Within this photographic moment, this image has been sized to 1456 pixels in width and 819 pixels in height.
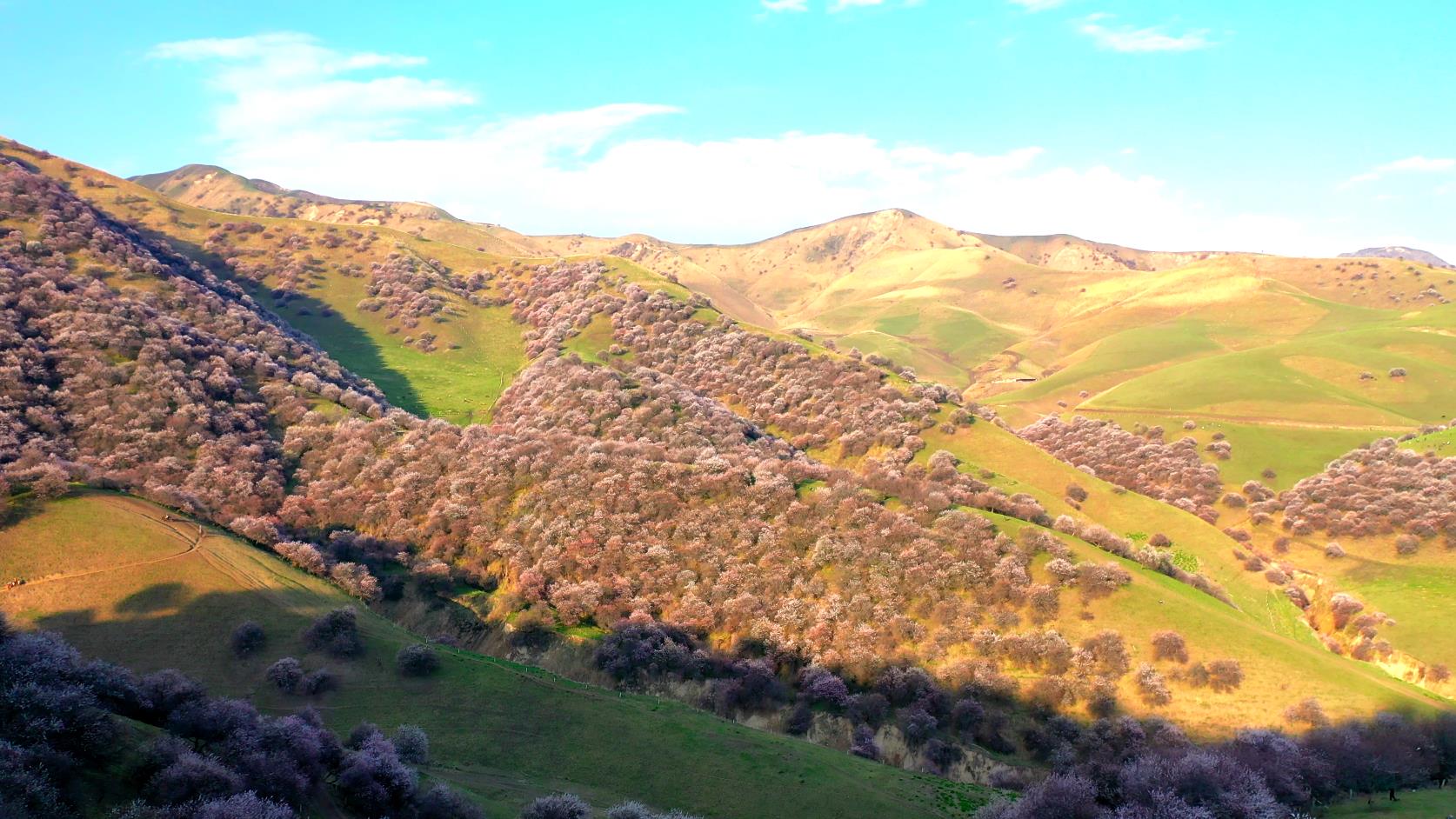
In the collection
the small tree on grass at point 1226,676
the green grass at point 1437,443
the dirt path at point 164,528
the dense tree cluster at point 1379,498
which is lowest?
the small tree on grass at point 1226,676

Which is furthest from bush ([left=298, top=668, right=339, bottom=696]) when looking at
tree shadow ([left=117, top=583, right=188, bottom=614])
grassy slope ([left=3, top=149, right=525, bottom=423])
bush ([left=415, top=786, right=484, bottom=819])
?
grassy slope ([left=3, top=149, right=525, bottom=423])

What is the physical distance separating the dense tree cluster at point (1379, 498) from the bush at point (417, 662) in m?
95.1

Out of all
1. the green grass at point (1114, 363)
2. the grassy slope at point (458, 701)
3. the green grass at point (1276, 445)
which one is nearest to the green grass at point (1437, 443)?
the green grass at point (1276, 445)

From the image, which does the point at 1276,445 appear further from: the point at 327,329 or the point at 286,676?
the point at 327,329

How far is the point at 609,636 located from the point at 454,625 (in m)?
13.2

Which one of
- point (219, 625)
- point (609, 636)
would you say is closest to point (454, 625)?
point (609, 636)

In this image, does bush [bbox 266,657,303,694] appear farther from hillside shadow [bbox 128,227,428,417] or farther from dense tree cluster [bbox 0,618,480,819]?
hillside shadow [bbox 128,227,428,417]

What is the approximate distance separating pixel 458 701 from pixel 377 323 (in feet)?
374

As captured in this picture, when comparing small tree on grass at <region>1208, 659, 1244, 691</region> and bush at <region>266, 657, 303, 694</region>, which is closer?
bush at <region>266, 657, 303, 694</region>

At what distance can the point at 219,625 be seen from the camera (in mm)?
40031

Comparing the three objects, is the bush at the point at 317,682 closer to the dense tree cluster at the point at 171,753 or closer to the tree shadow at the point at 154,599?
the dense tree cluster at the point at 171,753

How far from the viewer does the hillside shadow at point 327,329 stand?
11175 cm

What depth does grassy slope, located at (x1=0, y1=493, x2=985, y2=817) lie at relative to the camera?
113 ft

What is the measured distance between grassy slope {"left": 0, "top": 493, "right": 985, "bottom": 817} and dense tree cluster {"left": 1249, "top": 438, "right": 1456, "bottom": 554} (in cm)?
7451
